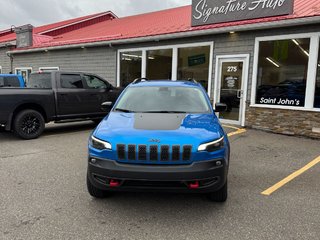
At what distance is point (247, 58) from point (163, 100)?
588 centimetres

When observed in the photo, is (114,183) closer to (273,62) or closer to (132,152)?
(132,152)

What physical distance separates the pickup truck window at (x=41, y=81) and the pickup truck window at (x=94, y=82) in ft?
3.78

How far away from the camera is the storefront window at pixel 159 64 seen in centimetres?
1216

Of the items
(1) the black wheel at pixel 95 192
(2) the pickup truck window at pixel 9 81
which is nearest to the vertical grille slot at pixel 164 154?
(1) the black wheel at pixel 95 192

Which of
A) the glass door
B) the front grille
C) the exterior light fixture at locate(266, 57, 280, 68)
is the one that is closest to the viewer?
the front grille

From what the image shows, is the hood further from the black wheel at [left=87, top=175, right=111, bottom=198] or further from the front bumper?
the black wheel at [left=87, top=175, right=111, bottom=198]

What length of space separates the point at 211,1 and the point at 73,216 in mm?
9232

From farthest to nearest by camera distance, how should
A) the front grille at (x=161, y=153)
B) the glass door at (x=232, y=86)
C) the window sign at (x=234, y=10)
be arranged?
the glass door at (x=232, y=86)
the window sign at (x=234, y=10)
the front grille at (x=161, y=153)

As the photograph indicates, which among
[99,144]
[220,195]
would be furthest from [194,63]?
[99,144]

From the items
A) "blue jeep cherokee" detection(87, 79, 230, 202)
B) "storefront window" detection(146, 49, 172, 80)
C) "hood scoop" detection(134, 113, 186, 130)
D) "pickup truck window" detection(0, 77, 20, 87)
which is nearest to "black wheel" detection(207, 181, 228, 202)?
"blue jeep cherokee" detection(87, 79, 230, 202)

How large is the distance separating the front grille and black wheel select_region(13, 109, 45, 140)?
18.4 ft

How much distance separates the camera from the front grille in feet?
11.2

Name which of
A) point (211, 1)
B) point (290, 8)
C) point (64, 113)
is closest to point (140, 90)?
point (64, 113)

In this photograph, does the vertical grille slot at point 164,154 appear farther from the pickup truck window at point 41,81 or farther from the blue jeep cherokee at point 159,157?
the pickup truck window at point 41,81
